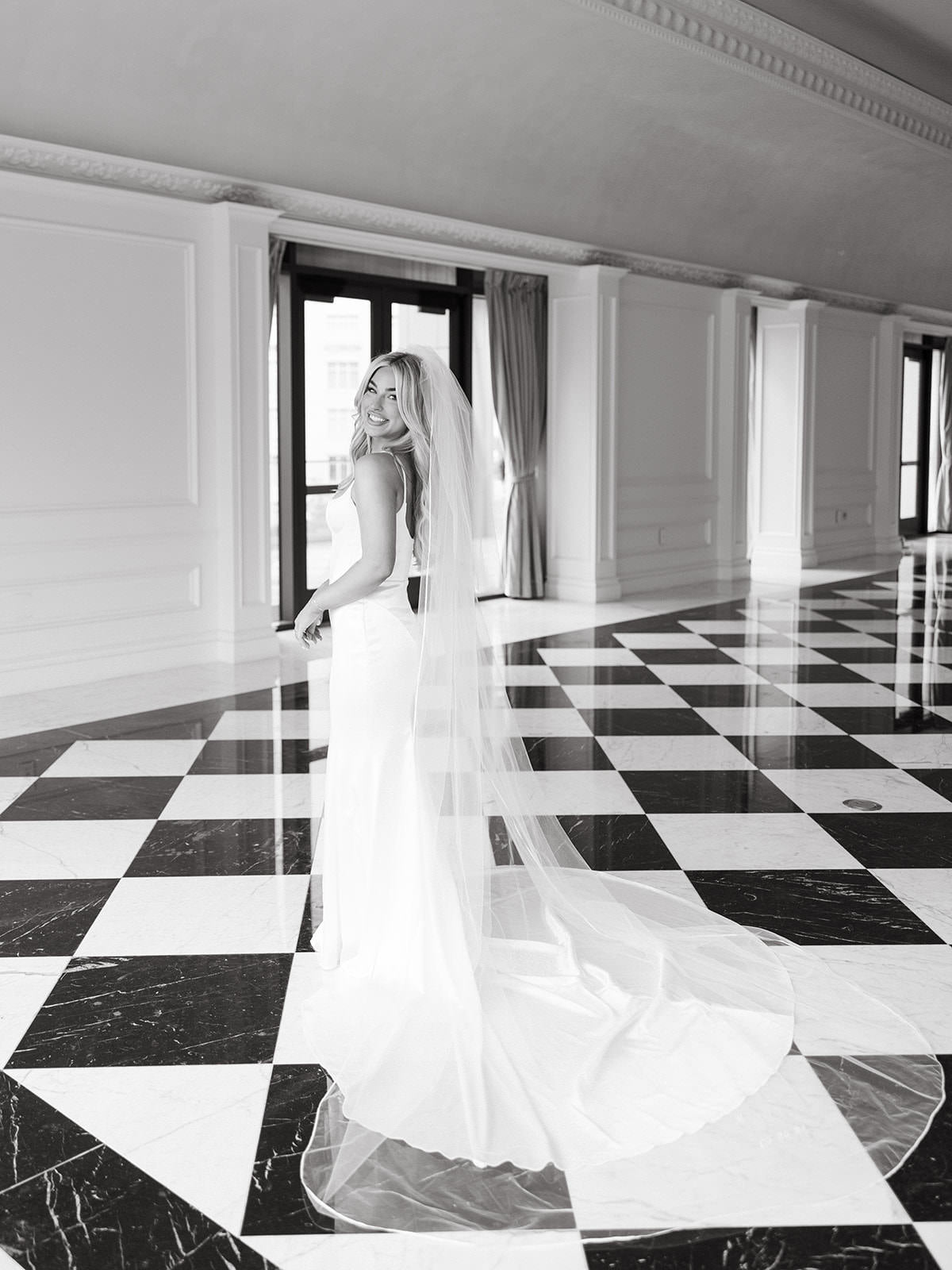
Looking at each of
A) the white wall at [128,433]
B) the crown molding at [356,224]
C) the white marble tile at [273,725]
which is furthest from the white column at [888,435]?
the white marble tile at [273,725]

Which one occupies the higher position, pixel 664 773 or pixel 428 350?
pixel 428 350

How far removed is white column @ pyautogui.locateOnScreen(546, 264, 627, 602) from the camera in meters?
9.30

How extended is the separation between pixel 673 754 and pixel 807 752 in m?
0.56

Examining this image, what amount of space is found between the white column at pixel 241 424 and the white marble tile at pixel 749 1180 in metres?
5.18

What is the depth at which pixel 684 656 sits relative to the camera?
7.24 meters

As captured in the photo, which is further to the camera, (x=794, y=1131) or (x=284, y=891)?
(x=284, y=891)

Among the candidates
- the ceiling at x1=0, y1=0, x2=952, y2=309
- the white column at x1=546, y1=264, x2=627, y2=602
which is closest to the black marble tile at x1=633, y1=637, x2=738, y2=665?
the white column at x1=546, y1=264, x2=627, y2=602

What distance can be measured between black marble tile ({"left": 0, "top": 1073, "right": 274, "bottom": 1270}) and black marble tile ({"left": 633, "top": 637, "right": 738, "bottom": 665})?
5170 millimetres

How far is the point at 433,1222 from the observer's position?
6.41ft

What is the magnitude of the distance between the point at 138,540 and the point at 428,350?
4238 millimetres

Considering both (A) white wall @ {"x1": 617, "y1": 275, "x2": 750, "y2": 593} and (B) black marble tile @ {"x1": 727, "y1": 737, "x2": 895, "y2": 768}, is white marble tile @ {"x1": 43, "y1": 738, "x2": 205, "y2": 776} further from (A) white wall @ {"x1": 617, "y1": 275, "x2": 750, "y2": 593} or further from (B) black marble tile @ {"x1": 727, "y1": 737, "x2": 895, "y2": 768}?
(A) white wall @ {"x1": 617, "y1": 275, "x2": 750, "y2": 593}

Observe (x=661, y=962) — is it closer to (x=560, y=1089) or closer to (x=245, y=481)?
(x=560, y=1089)

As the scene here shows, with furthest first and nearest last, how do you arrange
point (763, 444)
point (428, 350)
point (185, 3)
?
1. point (763, 444)
2. point (185, 3)
3. point (428, 350)

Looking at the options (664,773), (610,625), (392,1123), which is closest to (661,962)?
(392,1123)
